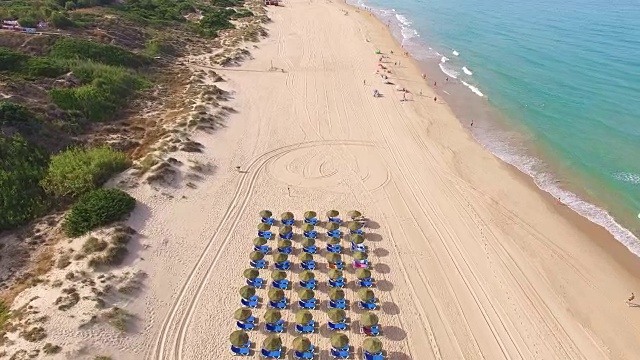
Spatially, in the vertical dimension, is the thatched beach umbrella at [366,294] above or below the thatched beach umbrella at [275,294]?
above

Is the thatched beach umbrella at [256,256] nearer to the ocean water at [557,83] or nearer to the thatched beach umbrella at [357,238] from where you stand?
the thatched beach umbrella at [357,238]

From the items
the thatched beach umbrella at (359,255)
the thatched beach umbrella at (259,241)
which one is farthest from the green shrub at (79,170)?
the thatched beach umbrella at (359,255)

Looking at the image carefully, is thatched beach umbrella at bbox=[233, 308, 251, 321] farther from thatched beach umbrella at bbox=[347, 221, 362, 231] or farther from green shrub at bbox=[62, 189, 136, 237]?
green shrub at bbox=[62, 189, 136, 237]

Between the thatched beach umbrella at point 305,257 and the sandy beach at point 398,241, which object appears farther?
the thatched beach umbrella at point 305,257

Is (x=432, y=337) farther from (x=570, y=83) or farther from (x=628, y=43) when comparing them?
(x=628, y=43)

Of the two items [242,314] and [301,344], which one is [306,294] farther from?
[242,314]

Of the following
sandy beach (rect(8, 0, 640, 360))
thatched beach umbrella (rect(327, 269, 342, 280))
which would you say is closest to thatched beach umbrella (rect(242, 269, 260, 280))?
sandy beach (rect(8, 0, 640, 360))
